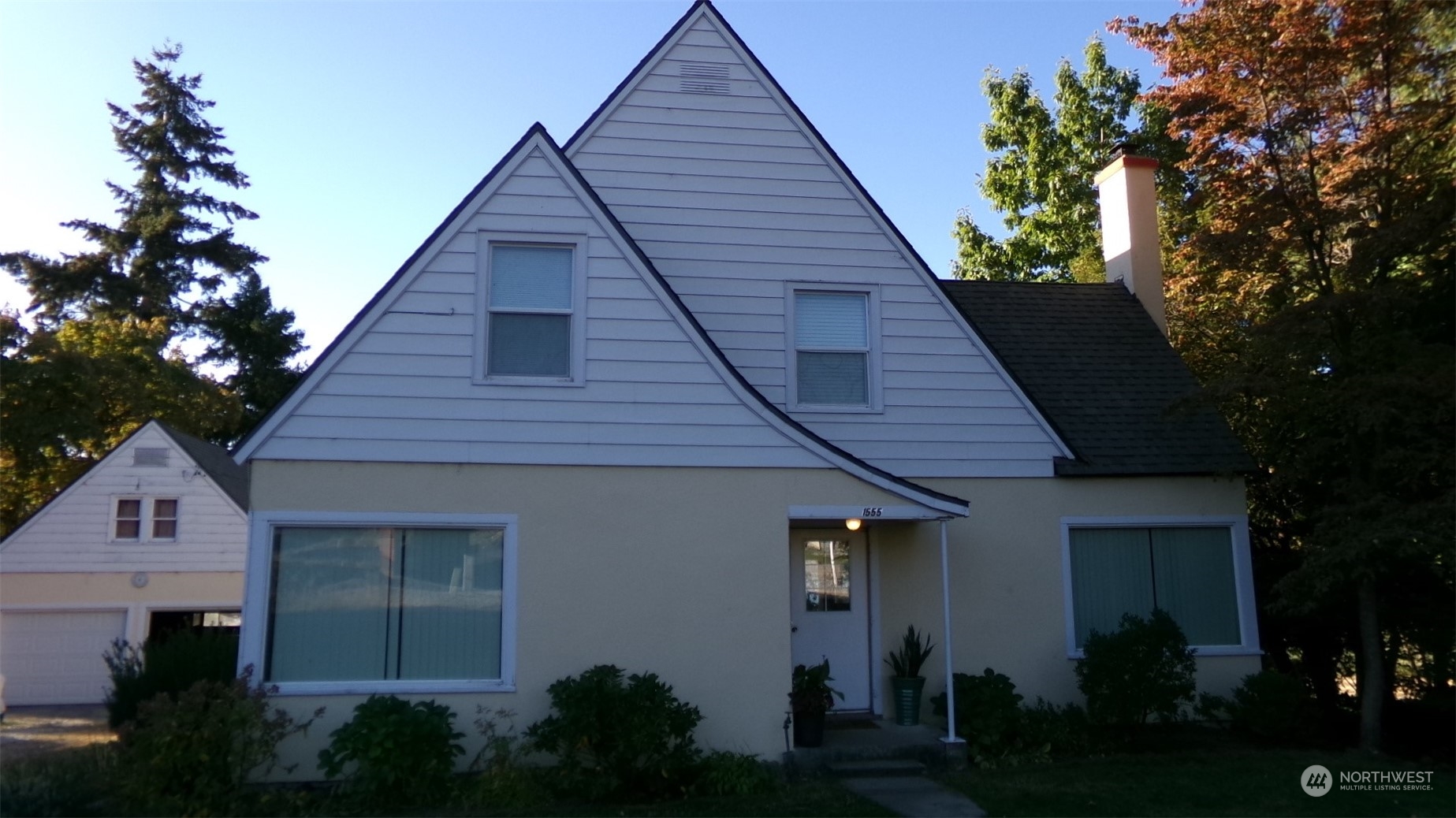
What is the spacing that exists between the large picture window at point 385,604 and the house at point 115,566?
14915mm

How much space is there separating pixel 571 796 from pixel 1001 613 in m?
5.14

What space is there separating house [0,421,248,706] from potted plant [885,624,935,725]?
16.6 meters

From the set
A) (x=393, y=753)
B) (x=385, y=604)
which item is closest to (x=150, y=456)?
(x=385, y=604)

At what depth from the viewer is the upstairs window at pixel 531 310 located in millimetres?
9625

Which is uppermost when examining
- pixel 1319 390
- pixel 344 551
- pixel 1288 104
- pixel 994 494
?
pixel 1288 104

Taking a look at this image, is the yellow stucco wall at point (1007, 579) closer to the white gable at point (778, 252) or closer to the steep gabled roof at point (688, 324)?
the white gable at point (778, 252)

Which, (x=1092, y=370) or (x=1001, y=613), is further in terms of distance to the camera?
(x=1092, y=370)

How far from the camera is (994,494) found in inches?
452

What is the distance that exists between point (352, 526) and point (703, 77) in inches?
251

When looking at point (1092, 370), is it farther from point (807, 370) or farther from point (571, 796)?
point (571, 796)

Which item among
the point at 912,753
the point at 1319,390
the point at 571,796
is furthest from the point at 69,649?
the point at 1319,390

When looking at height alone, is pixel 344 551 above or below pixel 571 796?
above

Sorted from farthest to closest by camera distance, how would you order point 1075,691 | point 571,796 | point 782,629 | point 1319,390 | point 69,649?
1. point 69,649
2. point 1075,691
3. point 1319,390
4. point 782,629
5. point 571,796
